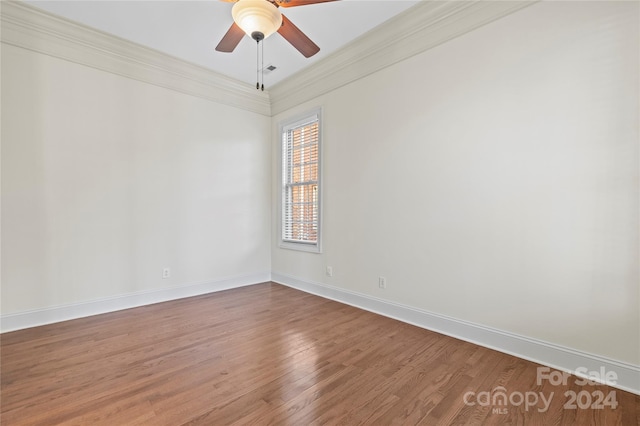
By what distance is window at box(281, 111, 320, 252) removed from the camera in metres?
3.95

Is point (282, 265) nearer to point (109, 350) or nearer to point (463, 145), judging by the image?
point (109, 350)

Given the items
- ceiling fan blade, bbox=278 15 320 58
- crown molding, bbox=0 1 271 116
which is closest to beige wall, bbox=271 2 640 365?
ceiling fan blade, bbox=278 15 320 58

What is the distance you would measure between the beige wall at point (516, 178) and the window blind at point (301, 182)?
0.88 m

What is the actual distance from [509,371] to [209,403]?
204 centimetres

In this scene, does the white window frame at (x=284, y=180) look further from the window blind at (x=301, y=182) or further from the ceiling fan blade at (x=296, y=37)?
the ceiling fan blade at (x=296, y=37)

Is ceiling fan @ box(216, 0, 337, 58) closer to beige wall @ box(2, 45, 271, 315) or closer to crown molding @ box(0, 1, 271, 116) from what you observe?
crown molding @ box(0, 1, 271, 116)

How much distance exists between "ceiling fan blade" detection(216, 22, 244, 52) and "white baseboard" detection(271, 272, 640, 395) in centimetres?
291

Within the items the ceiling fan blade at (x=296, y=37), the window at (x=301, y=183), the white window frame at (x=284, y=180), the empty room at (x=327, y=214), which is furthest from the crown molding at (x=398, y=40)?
the ceiling fan blade at (x=296, y=37)

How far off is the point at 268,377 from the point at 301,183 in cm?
279

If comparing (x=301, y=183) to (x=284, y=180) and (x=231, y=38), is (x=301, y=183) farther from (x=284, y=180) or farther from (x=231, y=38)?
(x=231, y=38)

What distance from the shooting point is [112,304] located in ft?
10.5

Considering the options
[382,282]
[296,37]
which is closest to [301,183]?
[382,282]

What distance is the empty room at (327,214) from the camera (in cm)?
177

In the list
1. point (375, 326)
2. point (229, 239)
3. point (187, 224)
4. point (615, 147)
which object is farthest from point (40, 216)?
point (615, 147)
